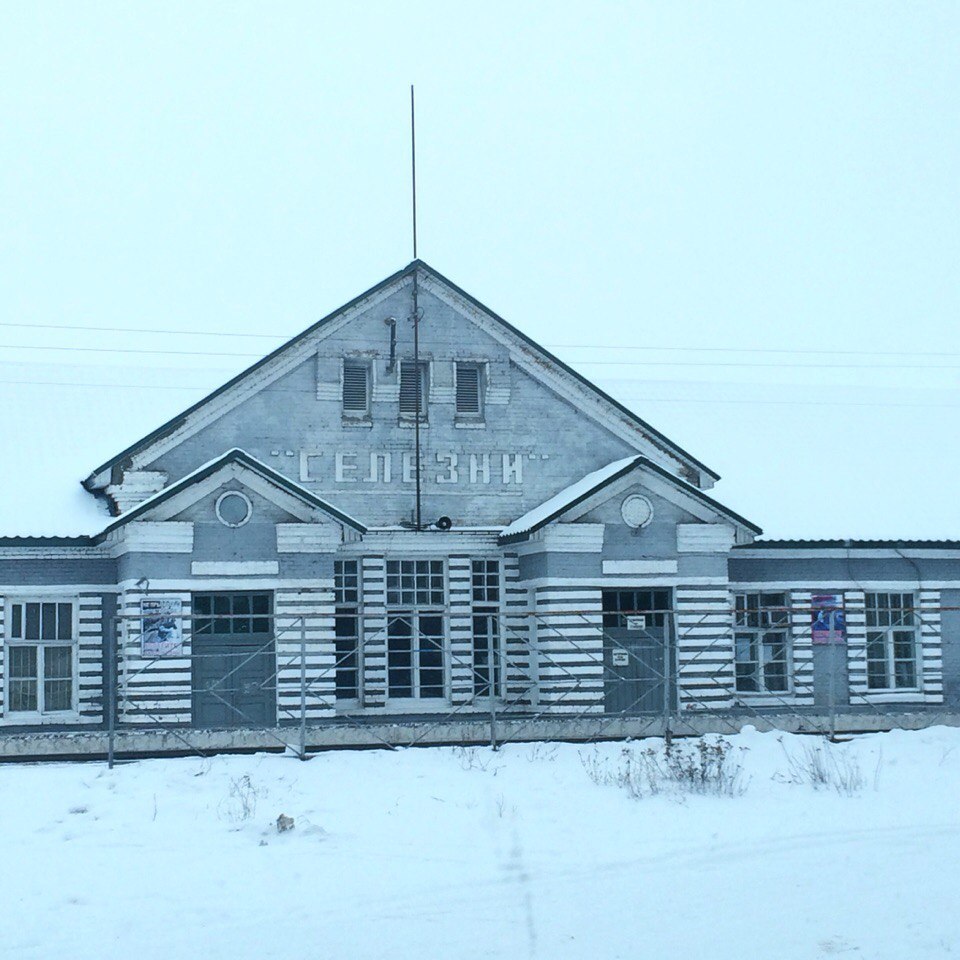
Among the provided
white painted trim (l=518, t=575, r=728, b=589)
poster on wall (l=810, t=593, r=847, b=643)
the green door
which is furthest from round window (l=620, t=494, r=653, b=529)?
the green door

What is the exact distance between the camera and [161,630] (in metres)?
23.1

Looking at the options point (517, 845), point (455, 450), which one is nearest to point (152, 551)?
point (455, 450)

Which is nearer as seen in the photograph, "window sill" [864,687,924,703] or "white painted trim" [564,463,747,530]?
"white painted trim" [564,463,747,530]

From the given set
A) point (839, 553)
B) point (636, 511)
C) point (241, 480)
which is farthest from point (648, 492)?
point (241, 480)

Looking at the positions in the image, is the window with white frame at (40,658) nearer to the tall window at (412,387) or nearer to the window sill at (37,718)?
the window sill at (37,718)

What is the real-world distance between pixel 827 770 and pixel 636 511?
7.82m

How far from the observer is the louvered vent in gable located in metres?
27.0

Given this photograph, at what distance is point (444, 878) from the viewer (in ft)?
43.2

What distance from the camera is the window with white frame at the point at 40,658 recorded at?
24328mm

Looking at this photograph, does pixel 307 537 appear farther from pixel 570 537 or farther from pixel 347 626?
pixel 570 537

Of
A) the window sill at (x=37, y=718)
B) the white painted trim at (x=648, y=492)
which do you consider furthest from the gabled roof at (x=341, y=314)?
the window sill at (x=37, y=718)

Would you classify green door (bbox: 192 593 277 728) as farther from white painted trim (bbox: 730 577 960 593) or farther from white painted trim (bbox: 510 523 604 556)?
white painted trim (bbox: 730 577 960 593)

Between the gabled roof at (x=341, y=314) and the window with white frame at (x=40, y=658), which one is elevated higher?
the gabled roof at (x=341, y=314)

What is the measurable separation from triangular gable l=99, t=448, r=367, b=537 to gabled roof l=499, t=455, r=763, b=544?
11.1ft
